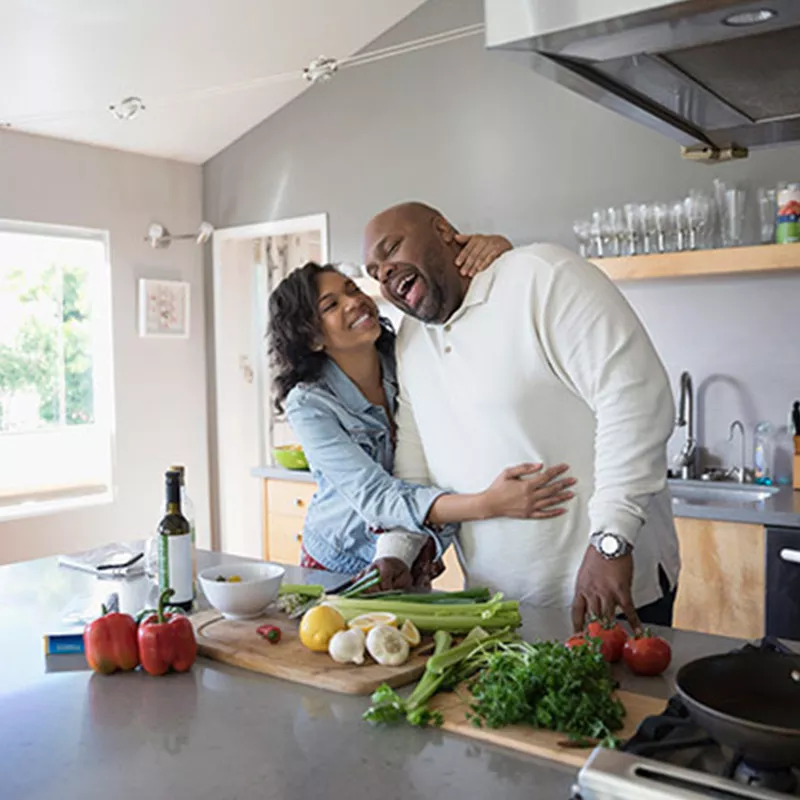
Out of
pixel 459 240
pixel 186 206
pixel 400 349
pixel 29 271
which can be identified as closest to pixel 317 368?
pixel 400 349

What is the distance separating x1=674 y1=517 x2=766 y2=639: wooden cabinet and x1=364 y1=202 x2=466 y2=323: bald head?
1.46 m

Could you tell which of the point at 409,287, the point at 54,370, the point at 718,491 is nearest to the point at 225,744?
the point at 409,287

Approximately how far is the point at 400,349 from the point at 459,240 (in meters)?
0.27

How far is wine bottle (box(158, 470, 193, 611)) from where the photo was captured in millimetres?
1723

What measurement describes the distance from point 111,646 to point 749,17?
1266mm

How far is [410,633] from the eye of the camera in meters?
1.51

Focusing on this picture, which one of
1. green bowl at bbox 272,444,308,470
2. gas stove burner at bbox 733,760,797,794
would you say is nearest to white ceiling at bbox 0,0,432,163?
green bowl at bbox 272,444,308,470

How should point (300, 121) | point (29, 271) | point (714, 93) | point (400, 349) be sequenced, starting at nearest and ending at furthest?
point (714, 93), point (400, 349), point (29, 271), point (300, 121)

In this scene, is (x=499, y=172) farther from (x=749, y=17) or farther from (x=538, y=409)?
(x=749, y=17)

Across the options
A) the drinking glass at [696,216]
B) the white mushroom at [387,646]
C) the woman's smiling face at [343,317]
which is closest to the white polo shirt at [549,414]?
the woman's smiling face at [343,317]

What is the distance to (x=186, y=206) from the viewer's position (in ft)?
16.7

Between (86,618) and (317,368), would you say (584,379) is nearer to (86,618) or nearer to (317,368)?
(317,368)

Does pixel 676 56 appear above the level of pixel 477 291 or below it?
above

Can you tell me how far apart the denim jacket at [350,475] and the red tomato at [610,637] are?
1.64 feet
